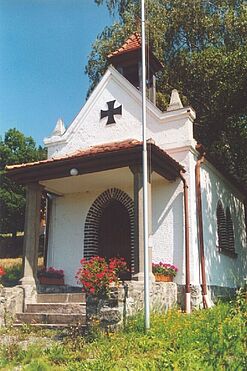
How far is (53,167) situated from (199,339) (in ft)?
18.5

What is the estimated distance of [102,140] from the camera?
11.9 meters

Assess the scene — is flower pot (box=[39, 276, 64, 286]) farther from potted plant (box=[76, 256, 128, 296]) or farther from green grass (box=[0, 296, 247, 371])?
green grass (box=[0, 296, 247, 371])

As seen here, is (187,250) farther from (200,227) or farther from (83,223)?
(83,223)

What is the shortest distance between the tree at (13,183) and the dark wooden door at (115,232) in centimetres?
1009

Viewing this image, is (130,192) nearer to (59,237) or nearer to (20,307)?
(59,237)

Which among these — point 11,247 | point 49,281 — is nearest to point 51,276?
point 49,281

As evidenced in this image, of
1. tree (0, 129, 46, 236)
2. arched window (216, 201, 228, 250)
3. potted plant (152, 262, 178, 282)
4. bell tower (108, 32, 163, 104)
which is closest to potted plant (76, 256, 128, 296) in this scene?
potted plant (152, 262, 178, 282)

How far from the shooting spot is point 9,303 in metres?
8.32

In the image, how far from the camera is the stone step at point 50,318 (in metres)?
7.68

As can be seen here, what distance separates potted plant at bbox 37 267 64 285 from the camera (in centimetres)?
1070

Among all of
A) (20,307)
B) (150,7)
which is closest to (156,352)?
(20,307)

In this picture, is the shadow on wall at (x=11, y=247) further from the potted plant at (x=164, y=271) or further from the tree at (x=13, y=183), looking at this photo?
the potted plant at (x=164, y=271)

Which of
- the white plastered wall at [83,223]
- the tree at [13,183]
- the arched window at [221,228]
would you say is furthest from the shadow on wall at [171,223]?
the tree at [13,183]

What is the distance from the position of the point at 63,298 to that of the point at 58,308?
0.67 meters
